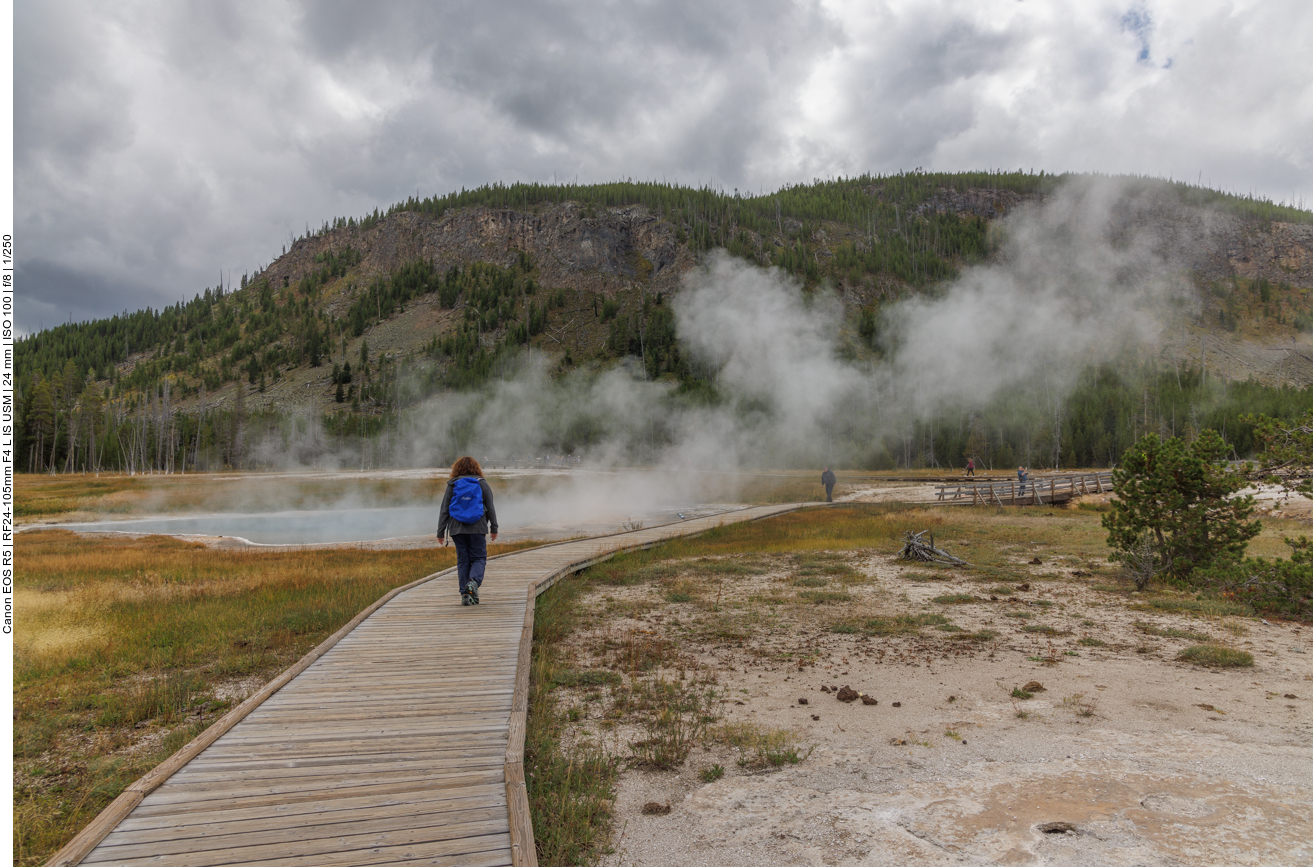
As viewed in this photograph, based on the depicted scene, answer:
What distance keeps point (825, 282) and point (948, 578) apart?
120587 millimetres

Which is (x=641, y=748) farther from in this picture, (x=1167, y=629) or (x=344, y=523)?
(x=344, y=523)

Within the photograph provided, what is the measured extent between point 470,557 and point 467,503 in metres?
1.01

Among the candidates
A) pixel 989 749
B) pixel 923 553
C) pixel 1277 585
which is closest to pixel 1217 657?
pixel 1277 585

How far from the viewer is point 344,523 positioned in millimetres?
31656

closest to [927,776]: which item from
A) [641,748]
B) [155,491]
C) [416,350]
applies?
[641,748]

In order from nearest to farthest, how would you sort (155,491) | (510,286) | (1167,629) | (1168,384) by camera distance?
(1167,629), (155,491), (1168,384), (510,286)

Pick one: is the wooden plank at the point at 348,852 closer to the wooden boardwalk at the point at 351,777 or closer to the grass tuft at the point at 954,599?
the wooden boardwalk at the point at 351,777

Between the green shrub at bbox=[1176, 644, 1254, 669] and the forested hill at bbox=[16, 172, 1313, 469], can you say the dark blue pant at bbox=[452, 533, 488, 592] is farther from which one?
the forested hill at bbox=[16, 172, 1313, 469]

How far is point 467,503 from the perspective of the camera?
7.98 meters

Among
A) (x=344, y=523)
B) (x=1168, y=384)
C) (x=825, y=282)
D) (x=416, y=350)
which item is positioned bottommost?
(x=344, y=523)

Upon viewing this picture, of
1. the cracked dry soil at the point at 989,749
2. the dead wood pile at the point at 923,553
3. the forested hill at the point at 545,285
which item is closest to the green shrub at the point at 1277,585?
the cracked dry soil at the point at 989,749

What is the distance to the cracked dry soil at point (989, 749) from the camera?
3.73 meters

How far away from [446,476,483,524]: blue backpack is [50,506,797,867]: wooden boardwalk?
1.82m

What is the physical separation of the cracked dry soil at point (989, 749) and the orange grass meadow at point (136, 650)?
3.80 m
